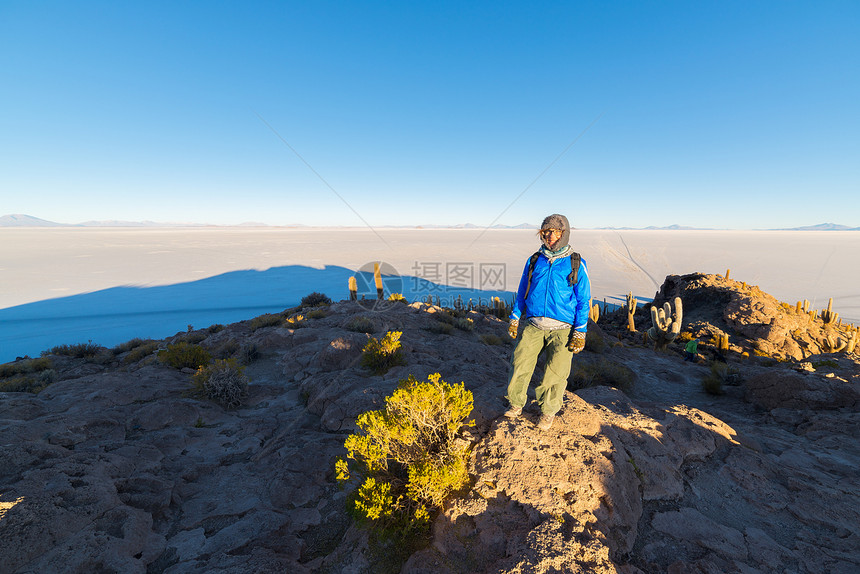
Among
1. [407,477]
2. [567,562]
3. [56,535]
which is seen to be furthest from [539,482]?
[56,535]

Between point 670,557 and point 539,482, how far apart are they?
3.36ft

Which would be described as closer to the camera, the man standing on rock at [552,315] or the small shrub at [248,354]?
the man standing on rock at [552,315]

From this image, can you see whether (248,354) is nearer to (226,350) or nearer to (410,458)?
(226,350)

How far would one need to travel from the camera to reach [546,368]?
10.5 ft

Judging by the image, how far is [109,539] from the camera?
2723mm

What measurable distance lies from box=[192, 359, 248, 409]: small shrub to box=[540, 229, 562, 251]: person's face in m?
6.30

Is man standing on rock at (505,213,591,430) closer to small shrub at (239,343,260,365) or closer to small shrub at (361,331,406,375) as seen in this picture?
small shrub at (361,331,406,375)

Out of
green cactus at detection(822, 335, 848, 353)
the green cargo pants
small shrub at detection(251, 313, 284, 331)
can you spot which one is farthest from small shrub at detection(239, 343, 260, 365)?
green cactus at detection(822, 335, 848, 353)

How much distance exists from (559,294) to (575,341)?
456 millimetres

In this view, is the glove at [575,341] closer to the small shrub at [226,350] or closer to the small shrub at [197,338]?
the small shrub at [226,350]

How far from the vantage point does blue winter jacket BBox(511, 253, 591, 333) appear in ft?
9.91

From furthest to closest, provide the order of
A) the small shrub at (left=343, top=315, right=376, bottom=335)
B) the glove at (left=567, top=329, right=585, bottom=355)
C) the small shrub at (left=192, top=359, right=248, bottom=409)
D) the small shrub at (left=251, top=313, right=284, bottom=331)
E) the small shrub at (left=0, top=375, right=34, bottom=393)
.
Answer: the small shrub at (left=251, top=313, right=284, bottom=331) → the small shrub at (left=343, top=315, right=376, bottom=335) → the small shrub at (left=0, top=375, right=34, bottom=393) → the small shrub at (left=192, top=359, right=248, bottom=409) → the glove at (left=567, top=329, right=585, bottom=355)

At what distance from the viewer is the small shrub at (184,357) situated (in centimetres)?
797

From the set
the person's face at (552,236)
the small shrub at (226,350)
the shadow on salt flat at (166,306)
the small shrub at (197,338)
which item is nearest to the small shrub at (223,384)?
the small shrub at (226,350)
